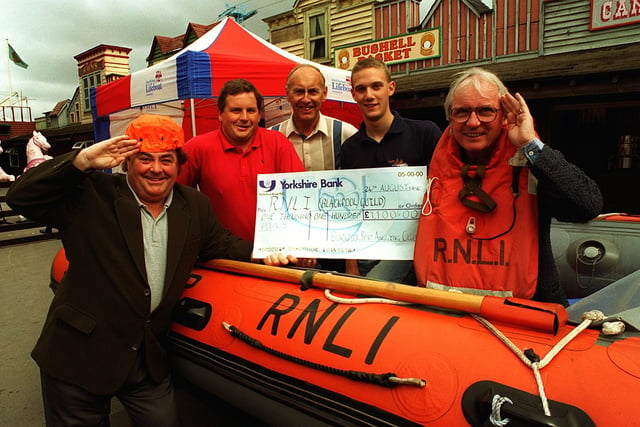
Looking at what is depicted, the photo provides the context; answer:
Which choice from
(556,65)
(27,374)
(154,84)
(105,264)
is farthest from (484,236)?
(556,65)

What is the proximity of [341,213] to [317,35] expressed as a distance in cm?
1059

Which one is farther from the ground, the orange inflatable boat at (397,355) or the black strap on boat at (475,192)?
the black strap on boat at (475,192)

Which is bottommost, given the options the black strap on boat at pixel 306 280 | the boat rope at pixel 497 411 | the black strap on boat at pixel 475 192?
the boat rope at pixel 497 411

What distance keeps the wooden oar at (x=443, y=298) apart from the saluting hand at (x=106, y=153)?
2.66 feet

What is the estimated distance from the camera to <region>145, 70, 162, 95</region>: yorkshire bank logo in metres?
5.43

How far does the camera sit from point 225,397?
2023 millimetres

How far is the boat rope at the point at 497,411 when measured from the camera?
1.19 meters

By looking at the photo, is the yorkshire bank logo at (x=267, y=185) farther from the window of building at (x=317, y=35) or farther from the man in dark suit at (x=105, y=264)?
the window of building at (x=317, y=35)

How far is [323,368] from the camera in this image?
1629mm

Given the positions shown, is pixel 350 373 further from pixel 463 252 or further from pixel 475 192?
pixel 475 192

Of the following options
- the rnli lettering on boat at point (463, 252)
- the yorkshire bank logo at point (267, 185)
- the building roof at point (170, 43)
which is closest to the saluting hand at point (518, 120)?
the rnli lettering on boat at point (463, 252)

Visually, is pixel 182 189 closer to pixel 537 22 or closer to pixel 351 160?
pixel 351 160

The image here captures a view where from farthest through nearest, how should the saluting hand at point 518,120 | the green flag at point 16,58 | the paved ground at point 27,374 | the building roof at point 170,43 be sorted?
the green flag at point 16,58
the building roof at point 170,43
the paved ground at point 27,374
the saluting hand at point 518,120

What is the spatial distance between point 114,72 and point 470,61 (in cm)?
1710
